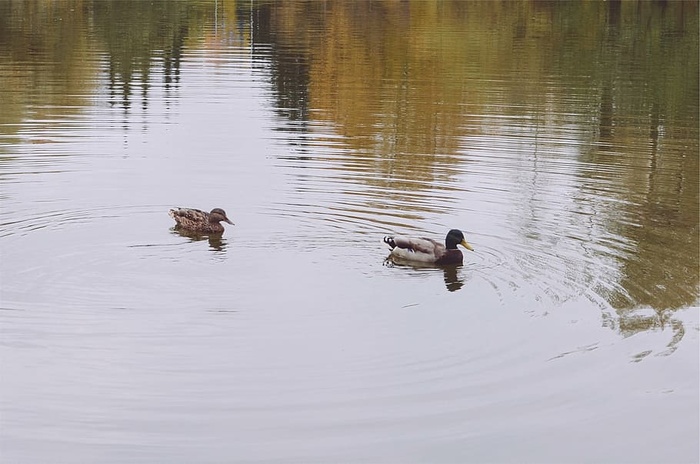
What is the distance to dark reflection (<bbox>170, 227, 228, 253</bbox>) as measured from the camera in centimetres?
1515

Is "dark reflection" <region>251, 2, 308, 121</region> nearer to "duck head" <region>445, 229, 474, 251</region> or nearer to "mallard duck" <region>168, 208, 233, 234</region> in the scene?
"mallard duck" <region>168, 208, 233, 234</region>

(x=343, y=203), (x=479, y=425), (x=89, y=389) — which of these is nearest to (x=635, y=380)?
(x=479, y=425)

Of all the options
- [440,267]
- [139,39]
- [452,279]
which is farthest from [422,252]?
[139,39]

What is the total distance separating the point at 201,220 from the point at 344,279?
Answer: 2713 millimetres

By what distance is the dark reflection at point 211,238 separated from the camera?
15.1 meters

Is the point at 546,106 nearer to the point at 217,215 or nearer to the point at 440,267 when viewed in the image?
the point at 217,215

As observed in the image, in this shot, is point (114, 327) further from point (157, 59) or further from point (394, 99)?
point (157, 59)

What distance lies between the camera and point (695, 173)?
21.4 meters

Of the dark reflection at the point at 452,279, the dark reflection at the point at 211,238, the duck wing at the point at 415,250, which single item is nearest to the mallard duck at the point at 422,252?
the duck wing at the point at 415,250

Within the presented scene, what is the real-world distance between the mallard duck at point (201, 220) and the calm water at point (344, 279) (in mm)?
248

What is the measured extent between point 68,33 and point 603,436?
4638 cm

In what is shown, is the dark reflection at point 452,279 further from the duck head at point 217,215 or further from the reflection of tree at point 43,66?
the reflection of tree at point 43,66

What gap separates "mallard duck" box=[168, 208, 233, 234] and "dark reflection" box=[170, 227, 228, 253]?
2.1 inches

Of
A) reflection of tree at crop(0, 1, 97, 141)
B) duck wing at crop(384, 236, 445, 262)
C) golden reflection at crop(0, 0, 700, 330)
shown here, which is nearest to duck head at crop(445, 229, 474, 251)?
duck wing at crop(384, 236, 445, 262)
